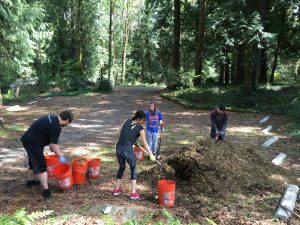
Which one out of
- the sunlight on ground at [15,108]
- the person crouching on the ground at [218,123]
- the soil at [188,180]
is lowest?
the soil at [188,180]

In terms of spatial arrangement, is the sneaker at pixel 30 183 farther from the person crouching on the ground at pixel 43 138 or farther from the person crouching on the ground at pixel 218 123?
the person crouching on the ground at pixel 218 123

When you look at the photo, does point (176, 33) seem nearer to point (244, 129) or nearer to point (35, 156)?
point (244, 129)

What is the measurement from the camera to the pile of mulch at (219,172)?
7.27 meters

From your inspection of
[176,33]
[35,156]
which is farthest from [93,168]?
[176,33]

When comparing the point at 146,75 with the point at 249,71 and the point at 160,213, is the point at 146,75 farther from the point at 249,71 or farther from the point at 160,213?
the point at 160,213

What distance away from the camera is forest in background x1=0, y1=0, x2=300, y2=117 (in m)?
16.5

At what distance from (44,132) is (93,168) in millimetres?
1665

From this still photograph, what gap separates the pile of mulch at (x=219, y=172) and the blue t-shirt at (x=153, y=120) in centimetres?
131

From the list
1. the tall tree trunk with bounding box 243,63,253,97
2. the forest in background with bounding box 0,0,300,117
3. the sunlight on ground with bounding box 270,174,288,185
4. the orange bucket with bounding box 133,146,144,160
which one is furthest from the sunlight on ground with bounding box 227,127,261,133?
the sunlight on ground with bounding box 270,174,288,185

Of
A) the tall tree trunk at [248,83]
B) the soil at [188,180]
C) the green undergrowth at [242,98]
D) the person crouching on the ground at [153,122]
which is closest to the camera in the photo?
the soil at [188,180]

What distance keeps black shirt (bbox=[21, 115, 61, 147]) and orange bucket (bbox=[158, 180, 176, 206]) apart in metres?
2.02

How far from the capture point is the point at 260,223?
584 centimetres

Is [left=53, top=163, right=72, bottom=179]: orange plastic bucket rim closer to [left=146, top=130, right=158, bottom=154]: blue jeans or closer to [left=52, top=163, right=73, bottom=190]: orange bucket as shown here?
[left=52, top=163, right=73, bottom=190]: orange bucket

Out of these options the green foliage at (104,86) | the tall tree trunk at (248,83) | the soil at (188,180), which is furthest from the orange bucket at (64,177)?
the green foliage at (104,86)
